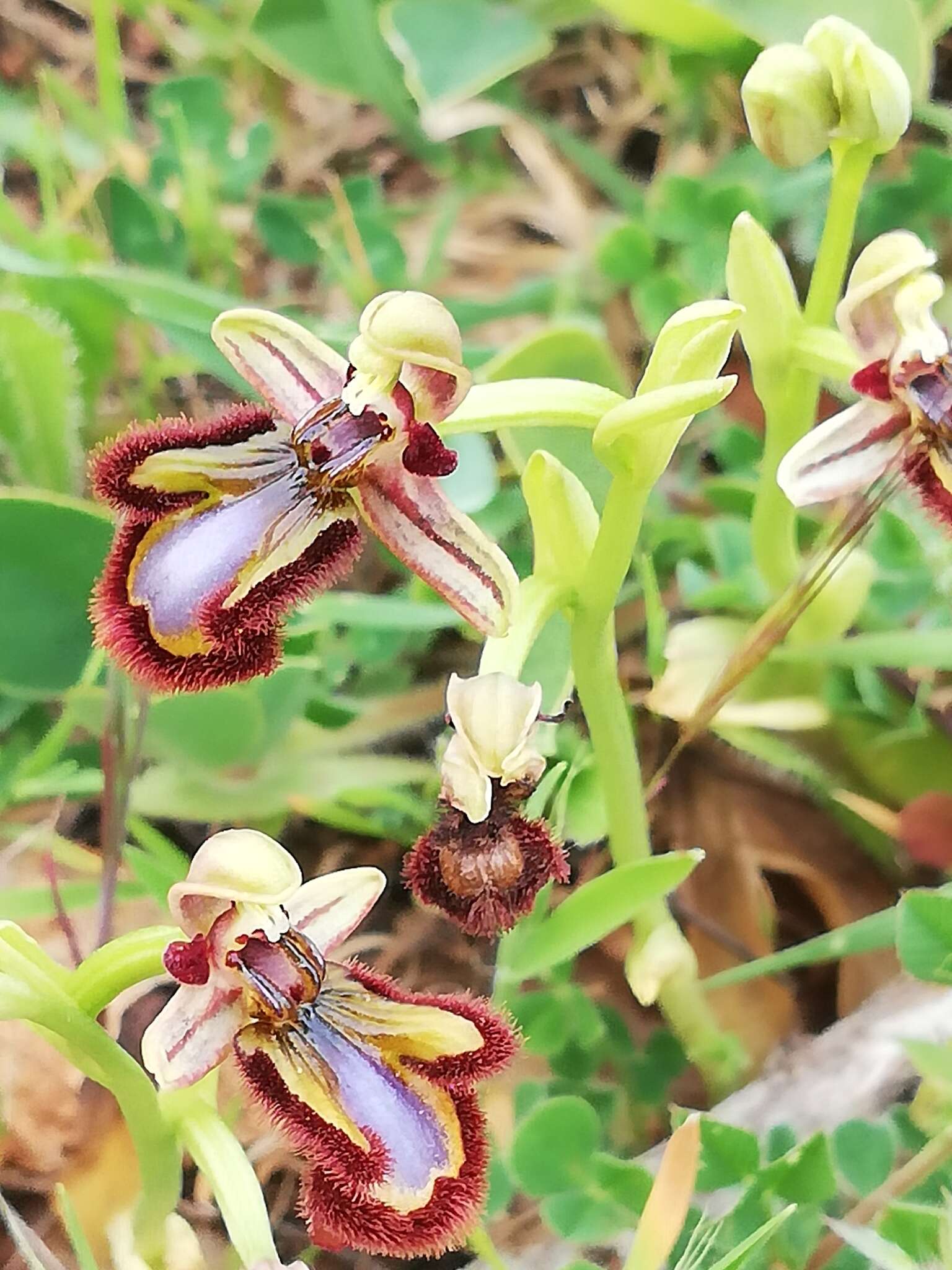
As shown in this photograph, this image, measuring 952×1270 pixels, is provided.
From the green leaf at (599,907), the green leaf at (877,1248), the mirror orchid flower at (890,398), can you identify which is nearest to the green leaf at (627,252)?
the mirror orchid flower at (890,398)

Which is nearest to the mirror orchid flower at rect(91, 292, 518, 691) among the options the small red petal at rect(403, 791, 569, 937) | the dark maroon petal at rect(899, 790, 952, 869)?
the small red petal at rect(403, 791, 569, 937)

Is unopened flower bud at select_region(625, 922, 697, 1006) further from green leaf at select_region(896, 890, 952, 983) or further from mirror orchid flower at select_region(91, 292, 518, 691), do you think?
mirror orchid flower at select_region(91, 292, 518, 691)

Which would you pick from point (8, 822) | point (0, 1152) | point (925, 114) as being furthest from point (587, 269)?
point (0, 1152)

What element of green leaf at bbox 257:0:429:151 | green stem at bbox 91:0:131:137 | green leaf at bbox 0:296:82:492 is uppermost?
green stem at bbox 91:0:131:137

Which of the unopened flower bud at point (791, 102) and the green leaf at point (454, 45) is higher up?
the green leaf at point (454, 45)

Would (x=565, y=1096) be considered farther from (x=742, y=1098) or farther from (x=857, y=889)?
(x=857, y=889)

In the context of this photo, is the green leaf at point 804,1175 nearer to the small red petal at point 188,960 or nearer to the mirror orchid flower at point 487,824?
the mirror orchid flower at point 487,824
